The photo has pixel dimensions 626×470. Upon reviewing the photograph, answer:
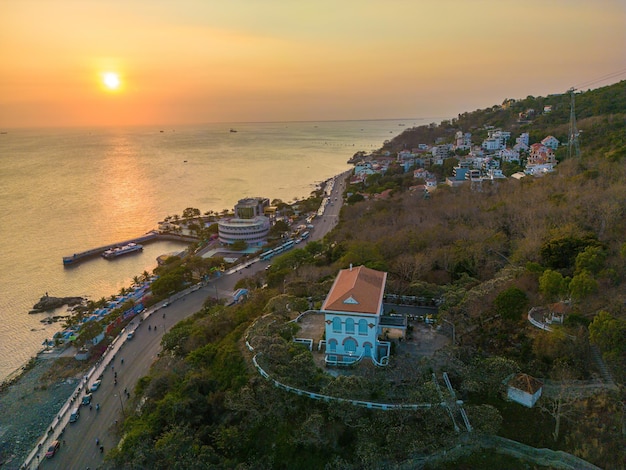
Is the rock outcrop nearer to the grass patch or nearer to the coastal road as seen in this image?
the coastal road

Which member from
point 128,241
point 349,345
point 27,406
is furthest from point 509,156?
point 27,406

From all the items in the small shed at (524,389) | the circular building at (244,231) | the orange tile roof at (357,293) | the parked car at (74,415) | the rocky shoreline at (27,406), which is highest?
the orange tile roof at (357,293)

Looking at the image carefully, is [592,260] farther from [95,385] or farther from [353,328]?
[95,385]

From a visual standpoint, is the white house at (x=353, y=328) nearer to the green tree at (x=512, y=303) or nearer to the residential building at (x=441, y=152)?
the green tree at (x=512, y=303)

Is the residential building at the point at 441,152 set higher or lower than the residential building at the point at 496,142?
lower

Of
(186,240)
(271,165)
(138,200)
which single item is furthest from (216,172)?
(186,240)

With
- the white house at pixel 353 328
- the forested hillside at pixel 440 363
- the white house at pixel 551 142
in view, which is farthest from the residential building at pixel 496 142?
the white house at pixel 353 328

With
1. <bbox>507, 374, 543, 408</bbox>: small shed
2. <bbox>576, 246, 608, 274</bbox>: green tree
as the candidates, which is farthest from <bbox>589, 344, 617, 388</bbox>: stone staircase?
<bbox>576, 246, 608, 274</bbox>: green tree
